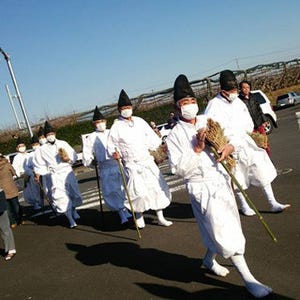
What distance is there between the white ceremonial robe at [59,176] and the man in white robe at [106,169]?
0.69 m

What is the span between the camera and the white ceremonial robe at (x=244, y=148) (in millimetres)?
5844

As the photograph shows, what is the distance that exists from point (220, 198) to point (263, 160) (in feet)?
7.83

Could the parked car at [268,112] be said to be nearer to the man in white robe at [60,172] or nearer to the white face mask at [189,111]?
the man in white robe at [60,172]

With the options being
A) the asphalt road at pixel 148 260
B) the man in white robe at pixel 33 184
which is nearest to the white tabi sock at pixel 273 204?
the asphalt road at pixel 148 260

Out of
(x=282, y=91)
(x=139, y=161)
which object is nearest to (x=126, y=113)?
(x=139, y=161)

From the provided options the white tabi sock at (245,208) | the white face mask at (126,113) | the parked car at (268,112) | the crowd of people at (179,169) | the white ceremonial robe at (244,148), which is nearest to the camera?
the crowd of people at (179,169)

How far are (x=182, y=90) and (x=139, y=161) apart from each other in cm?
284

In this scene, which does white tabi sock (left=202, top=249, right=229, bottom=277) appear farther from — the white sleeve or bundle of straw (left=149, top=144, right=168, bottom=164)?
the white sleeve

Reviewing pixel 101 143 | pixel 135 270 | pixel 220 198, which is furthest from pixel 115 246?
pixel 220 198

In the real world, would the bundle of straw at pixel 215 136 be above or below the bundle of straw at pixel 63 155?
above

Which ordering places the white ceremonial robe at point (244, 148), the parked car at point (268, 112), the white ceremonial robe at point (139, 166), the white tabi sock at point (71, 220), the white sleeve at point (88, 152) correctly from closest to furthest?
the white ceremonial robe at point (244, 148) < the white ceremonial robe at point (139, 166) < the white sleeve at point (88, 152) < the white tabi sock at point (71, 220) < the parked car at point (268, 112)

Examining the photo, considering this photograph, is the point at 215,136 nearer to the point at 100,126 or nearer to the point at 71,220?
the point at 100,126

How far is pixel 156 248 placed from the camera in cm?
604

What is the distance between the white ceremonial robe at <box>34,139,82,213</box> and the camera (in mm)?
8867
